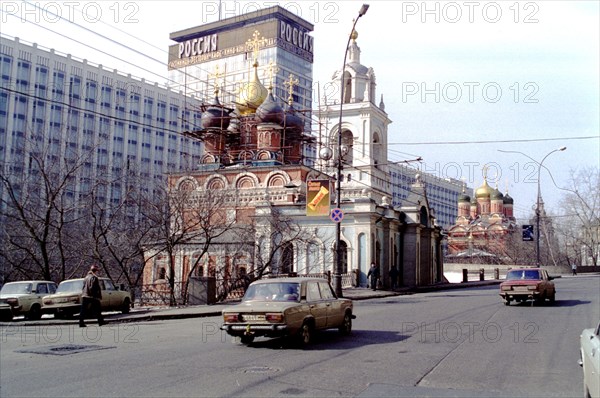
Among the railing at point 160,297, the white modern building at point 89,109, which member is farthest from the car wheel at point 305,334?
the white modern building at point 89,109

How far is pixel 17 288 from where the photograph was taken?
2105 centimetres

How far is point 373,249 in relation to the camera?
3997 cm

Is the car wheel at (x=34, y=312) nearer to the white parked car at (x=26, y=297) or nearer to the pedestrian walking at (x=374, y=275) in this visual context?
the white parked car at (x=26, y=297)

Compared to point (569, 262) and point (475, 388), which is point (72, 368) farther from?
point (569, 262)

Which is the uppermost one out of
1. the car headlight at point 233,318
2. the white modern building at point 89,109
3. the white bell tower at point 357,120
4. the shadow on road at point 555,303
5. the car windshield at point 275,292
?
the white modern building at point 89,109

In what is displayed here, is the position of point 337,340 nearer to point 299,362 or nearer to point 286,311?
point 286,311

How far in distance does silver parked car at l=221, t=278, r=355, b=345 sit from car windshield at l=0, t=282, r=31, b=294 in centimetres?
1124

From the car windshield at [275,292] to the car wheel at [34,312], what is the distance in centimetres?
1082

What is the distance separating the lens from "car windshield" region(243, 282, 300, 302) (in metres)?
12.9

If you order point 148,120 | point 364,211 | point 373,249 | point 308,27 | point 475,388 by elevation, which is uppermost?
point 308,27

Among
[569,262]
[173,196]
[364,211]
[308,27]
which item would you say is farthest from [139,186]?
[308,27]

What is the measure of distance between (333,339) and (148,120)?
8219cm

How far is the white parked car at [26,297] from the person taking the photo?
20172 millimetres

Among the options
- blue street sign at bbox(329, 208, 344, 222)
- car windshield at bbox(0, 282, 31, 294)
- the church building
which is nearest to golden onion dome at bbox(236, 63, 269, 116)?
the church building
